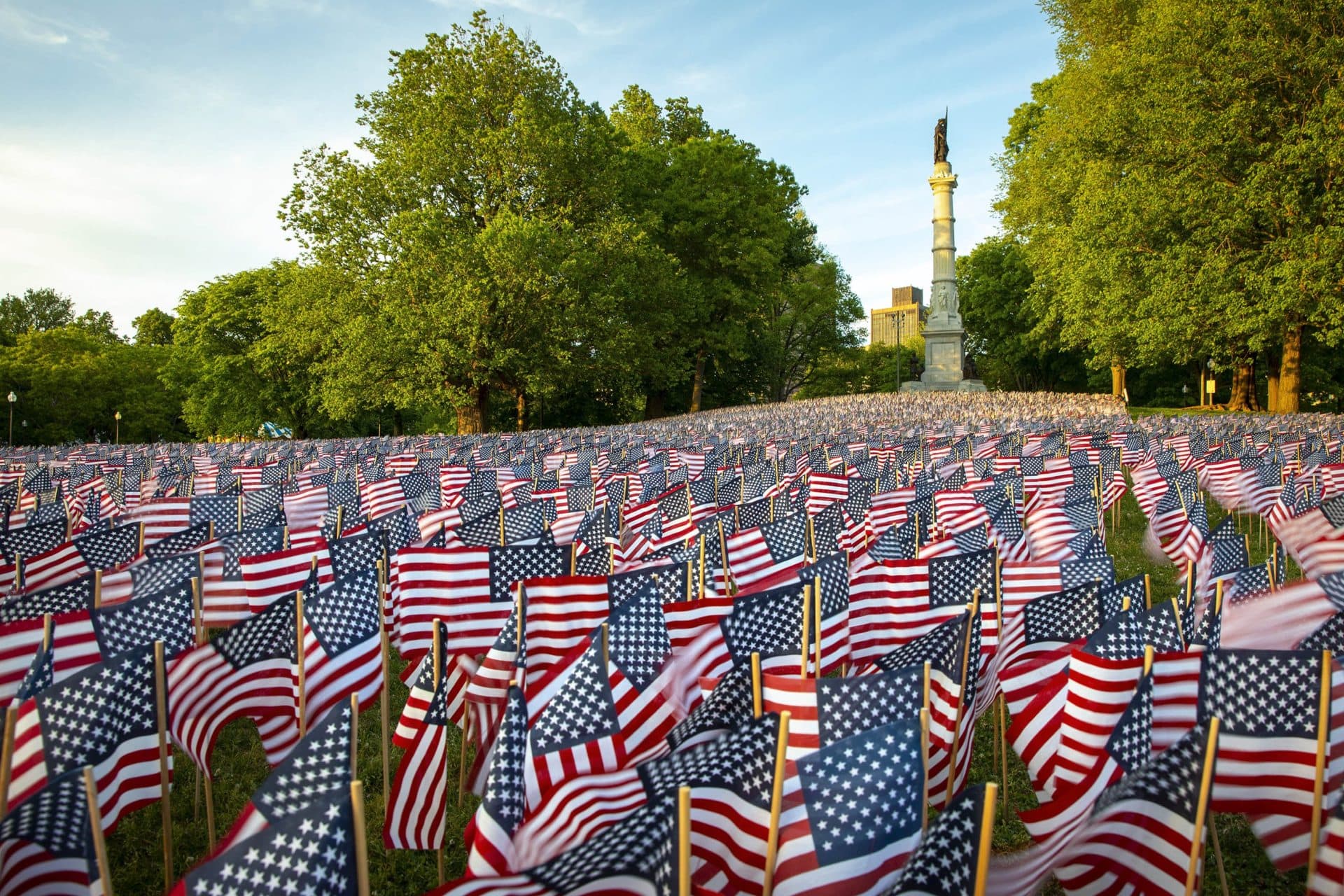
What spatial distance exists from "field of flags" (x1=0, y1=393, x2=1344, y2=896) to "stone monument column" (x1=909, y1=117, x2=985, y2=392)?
41672mm

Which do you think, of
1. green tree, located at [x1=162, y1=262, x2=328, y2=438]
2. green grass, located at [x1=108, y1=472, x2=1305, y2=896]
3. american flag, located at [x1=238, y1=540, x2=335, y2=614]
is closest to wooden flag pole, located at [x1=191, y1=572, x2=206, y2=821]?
green grass, located at [x1=108, y1=472, x2=1305, y2=896]

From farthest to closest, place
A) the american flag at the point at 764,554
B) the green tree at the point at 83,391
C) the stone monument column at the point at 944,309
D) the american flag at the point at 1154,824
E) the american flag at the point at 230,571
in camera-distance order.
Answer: the green tree at the point at 83,391, the stone monument column at the point at 944,309, the american flag at the point at 764,554, the american flag at the point at 230,571, the american flag at the point at 1154,824

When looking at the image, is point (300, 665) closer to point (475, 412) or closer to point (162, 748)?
point (162, 748)

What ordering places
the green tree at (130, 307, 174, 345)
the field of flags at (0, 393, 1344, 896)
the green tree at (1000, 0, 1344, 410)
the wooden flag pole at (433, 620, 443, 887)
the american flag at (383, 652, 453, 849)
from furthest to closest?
the green tree at (130, 307, 174, 345), the green tree at (1000, 0, 1344, 410), the wooden flag pole at (433, 620, 443, 887), the american flag at (383, 652, 453, 849), the field of flags at (0, 393, 1344, 896)

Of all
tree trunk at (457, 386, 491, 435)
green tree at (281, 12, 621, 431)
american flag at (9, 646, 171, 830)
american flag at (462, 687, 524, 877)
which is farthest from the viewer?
tree trunk at (457, 386, 491, 435)

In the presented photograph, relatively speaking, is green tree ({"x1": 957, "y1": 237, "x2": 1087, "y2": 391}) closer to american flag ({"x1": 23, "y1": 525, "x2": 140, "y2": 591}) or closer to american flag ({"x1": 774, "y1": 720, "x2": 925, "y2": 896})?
american flag ({"x1": 23, "y1": 525, "x2": 140, "y2": 591})

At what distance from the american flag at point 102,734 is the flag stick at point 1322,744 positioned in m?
4.61

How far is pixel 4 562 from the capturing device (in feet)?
27.9

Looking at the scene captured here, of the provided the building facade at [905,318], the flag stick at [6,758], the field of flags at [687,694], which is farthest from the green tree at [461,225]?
the building facade at [905,318]

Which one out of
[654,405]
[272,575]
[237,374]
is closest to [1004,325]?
[654,405]

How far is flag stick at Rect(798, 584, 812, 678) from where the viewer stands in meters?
5.12

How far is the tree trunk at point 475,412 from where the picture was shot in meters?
35.7

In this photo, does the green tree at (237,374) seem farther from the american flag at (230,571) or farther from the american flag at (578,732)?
the american flag at (578,732)

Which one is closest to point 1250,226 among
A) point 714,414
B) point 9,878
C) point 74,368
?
point 714,414
